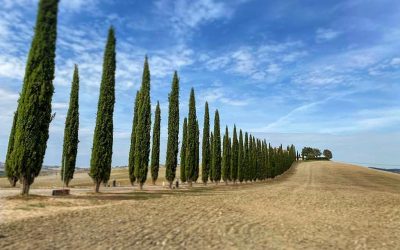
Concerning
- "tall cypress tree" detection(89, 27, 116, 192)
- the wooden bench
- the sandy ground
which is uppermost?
"tall cypress tree" detection(89, 27, 116, 192)

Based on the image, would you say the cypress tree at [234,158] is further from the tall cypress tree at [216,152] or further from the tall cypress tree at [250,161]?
the tall cypress tree at [250,161]

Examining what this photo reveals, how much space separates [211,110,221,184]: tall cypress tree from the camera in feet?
201

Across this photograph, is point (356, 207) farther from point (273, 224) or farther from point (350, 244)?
point (350, 244)

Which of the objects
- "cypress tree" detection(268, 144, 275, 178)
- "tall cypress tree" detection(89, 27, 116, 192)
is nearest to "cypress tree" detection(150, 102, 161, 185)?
"tall cypress tree" detection(89, 27, 116, 192)

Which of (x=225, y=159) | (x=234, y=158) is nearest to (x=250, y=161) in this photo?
(x=234, y=158)

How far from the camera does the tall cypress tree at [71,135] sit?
127 ft

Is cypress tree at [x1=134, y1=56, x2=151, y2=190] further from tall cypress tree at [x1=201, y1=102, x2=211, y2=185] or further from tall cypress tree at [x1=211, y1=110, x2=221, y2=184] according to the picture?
tall cypress tree at [x1=211, y1=110, x2=221, y2=184]

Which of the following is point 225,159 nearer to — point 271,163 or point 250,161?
point 250,161

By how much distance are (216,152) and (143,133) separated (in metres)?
23.6

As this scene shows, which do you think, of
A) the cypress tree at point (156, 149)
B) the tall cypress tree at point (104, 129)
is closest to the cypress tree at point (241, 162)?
the cypress tree at point (156, 149)

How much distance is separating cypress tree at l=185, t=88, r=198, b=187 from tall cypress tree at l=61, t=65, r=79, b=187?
1566cm

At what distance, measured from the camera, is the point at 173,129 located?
153 ft

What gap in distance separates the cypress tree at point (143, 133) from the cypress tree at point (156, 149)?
655 cm

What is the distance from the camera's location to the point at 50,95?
2327 cm
